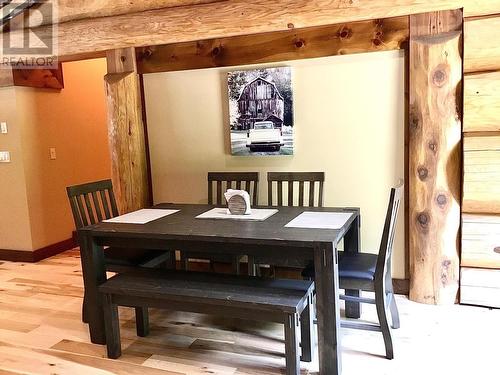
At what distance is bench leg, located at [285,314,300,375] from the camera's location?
2.08m

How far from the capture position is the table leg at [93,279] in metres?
2.62

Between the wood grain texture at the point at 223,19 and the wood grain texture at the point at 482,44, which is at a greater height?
the wood grain texture at the point at 223,19

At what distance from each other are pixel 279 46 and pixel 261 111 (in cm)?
50

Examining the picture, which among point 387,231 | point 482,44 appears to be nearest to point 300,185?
point 387,231

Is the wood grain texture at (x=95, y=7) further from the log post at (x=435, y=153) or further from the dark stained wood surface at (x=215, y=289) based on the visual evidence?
the dark stained wood surface at (x=215, y=289)

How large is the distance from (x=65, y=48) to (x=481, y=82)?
3.35 meters

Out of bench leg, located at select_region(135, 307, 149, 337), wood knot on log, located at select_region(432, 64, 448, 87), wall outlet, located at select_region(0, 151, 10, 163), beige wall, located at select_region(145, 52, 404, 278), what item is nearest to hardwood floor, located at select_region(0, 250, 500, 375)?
bench leg, located at select_region(135, 307, 149, 337)

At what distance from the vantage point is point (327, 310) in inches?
85.6

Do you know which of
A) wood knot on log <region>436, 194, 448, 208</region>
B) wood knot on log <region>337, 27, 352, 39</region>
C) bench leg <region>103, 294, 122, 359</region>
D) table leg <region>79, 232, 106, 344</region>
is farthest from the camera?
wood knot on log <region>337, 27, 352, 39</region>

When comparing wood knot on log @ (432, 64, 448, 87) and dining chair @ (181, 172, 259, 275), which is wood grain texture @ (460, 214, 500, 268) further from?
dining chair @ (181, 172, 259, 275)

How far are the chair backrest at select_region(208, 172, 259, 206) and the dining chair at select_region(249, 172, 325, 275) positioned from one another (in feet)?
0.38

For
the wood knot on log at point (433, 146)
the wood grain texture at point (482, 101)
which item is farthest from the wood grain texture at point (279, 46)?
the wood knot on log at point (433, 146)

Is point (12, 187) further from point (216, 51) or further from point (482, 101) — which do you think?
point (482, 101)

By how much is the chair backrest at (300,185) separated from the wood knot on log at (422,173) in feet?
2.12
